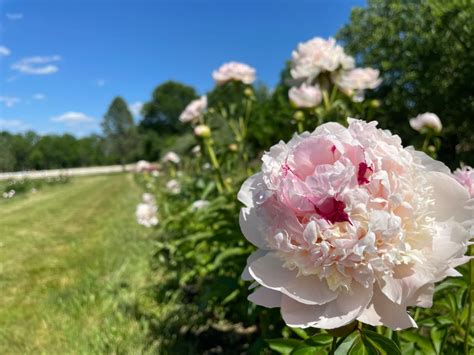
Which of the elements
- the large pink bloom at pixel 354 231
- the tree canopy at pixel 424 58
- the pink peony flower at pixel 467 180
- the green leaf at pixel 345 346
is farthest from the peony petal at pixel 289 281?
the tree canopy at pixel 424 58

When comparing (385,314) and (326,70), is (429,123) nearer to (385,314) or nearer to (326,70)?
(326,70)

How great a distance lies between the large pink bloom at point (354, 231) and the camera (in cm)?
55

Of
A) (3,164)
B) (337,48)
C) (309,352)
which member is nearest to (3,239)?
(337,48)

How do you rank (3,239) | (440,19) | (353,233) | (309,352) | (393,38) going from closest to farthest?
(353,233), (309,352), (440,19), (3,239), (393,38)

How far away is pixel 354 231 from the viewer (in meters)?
0.55

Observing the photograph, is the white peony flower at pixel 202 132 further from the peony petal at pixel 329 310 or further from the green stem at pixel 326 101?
the peony petal at pixel 329 310

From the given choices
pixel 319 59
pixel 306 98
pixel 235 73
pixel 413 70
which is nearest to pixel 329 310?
pixel 306 98

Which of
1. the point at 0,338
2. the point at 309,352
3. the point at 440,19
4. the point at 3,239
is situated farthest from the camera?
the point at 3,239

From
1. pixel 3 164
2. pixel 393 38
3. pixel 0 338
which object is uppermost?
pixel 3 164

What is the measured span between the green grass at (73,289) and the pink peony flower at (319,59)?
142cm

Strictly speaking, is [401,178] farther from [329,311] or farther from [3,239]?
[3,239]

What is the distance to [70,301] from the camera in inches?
112

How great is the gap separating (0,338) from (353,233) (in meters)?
2.59

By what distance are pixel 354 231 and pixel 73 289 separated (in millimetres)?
3082
